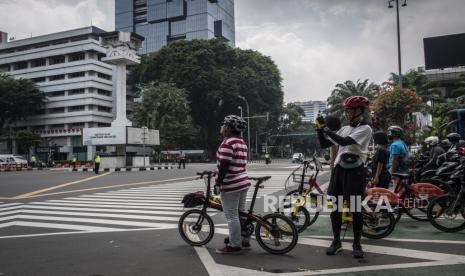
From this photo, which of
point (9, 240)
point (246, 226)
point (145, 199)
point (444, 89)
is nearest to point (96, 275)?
point (246, 226)

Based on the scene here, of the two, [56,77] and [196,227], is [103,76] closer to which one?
[56,77]

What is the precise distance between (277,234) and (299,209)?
1.43 m

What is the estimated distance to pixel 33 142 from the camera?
191 feet

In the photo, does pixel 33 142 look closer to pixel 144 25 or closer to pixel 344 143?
pixel 344 143

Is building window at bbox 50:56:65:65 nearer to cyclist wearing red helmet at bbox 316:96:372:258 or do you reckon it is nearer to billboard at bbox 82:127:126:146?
billboard at bbox 82:127:126:146

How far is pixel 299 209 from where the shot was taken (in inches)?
258

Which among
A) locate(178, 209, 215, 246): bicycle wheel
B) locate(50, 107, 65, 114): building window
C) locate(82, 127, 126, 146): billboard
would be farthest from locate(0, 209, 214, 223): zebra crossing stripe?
locate(50, 107, 65, 114): building window

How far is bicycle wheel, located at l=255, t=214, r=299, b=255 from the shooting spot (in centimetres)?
519

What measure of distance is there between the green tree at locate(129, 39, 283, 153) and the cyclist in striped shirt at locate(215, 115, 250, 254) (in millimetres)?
47040

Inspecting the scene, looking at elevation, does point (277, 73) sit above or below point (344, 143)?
above

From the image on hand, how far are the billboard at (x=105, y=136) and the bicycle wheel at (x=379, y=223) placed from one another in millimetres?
31434

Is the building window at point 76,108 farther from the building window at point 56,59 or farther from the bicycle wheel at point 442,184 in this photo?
the bicycle wheel at point 442,184

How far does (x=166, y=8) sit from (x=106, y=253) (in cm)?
12347

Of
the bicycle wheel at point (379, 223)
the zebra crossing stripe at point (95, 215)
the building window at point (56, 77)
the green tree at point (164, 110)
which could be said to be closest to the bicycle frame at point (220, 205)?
Result: the bicycle wheel at point (379, 223)
